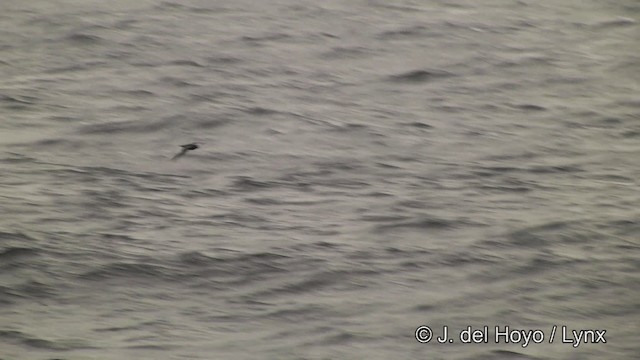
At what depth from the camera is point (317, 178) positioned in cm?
642

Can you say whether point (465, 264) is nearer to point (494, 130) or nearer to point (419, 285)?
point (419, 285)

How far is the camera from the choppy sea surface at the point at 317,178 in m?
5.11

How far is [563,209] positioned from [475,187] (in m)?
0.48

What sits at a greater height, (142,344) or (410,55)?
(410,55)

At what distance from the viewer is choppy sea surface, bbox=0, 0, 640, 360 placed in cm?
511

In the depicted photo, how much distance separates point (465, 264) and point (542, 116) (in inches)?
74.9

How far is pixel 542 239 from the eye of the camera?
5.87 m

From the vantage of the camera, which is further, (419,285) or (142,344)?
(419,285)

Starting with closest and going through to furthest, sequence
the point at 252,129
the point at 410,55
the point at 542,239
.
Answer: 1. the point at 542,239
2. the point at 252,129
3. the point at 410,55

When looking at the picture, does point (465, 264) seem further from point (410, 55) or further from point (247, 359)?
point (410, 55)

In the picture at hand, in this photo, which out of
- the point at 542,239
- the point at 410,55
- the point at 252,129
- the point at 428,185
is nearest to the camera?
the point at 542,239

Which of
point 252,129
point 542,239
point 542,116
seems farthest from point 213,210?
point 542,116

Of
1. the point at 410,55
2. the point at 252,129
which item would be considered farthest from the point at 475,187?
the point at 410,55

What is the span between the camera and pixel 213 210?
604 centimetres
